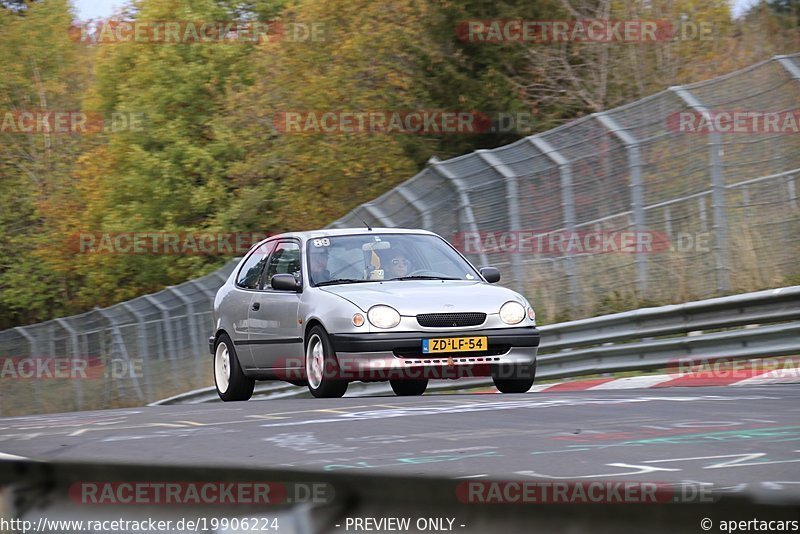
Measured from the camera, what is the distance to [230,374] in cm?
1328

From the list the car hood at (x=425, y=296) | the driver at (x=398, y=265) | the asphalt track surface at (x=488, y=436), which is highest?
the driver at (x=398, y=265)

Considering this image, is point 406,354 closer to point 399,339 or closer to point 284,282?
point 399,339

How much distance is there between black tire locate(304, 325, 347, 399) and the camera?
11.0 meters

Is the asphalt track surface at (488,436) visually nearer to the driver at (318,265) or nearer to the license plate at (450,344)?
the license plate at (450,344)

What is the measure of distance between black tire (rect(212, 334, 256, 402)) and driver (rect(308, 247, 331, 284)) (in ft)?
5.20

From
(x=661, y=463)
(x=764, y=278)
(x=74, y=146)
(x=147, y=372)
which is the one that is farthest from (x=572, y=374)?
(x=74, y=146)

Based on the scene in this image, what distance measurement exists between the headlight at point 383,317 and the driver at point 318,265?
108cm

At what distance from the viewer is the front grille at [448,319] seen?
10.9 metres

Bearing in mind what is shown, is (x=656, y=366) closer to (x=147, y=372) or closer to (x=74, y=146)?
(x=147, y=372)

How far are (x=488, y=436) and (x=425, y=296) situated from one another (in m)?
4.34

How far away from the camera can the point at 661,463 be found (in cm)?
536

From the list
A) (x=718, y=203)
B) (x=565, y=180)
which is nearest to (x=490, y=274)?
(x=718, y=203)

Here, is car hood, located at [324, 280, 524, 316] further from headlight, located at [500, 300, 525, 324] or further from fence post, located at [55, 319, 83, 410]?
fence post, located at [55, 319, 83, 410]

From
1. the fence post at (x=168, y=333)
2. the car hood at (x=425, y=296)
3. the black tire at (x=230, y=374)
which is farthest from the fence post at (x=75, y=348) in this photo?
the car hood at (x=425, y=296)
